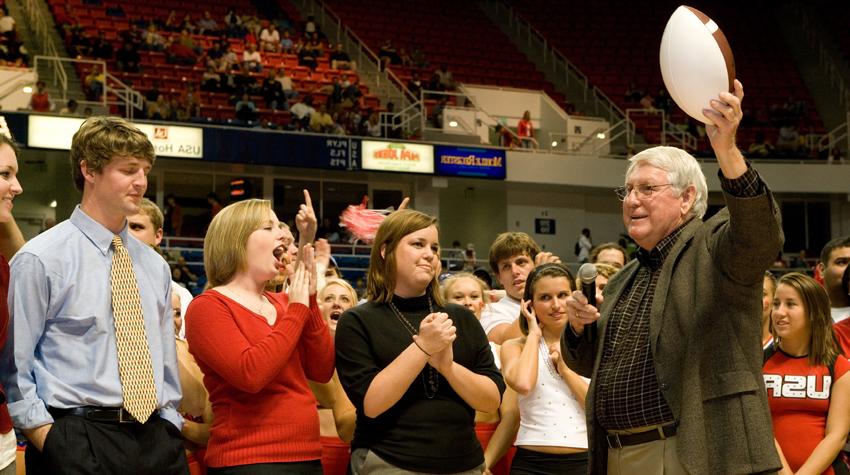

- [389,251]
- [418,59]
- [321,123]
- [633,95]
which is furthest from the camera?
[633,95]

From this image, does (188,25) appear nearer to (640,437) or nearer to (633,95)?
(633,95)

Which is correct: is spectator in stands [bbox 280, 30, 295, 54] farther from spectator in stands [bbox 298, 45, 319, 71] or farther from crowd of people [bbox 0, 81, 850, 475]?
crowd of people [bbox 0, 81, 850, 475]

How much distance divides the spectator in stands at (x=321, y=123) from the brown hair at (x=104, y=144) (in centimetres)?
1534

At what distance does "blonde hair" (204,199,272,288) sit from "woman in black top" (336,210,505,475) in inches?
17.7

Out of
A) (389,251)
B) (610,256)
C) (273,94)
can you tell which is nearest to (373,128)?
(273,94)

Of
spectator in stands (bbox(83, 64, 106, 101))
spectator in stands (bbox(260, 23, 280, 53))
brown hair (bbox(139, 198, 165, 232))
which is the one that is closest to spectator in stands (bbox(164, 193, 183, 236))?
spectator in stands (bbox(83, 64, 106, 101))

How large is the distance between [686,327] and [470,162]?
16.6 meters

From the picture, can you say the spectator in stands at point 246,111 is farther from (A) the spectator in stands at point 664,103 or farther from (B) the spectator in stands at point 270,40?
(A) the spectator in stands at point 664,103

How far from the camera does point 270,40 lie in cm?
2102

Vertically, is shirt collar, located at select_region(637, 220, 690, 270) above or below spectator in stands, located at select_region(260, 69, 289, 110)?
below

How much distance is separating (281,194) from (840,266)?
1517 cm

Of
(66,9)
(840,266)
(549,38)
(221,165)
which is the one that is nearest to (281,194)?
(221,165)

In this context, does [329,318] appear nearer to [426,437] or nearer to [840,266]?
[426,437]

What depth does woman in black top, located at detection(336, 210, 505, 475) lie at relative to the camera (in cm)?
338
